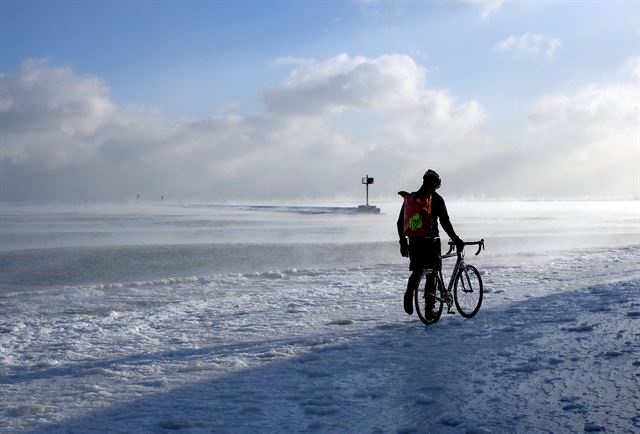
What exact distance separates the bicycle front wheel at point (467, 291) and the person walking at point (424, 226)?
2.38ft

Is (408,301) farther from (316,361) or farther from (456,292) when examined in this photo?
(316,361)

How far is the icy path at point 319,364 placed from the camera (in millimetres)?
4395

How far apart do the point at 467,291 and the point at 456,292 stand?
0.20 meters

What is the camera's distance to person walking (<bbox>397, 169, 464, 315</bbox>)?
756 centimetres

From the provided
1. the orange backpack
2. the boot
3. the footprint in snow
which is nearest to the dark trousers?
the orange backpack

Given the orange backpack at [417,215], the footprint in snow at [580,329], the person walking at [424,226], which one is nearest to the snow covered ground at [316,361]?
the footprint in snow at [580,329]

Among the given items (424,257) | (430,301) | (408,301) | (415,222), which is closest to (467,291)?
(430,301)

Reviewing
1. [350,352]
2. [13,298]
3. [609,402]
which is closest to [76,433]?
[350,352]

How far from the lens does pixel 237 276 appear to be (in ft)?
47.0

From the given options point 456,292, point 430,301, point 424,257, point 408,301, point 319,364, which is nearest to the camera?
point 319,364

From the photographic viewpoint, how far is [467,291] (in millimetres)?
8477

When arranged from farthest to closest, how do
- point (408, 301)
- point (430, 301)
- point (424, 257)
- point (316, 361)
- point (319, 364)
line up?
point (408, 301)
point (430, 301)
point (424, 257)
point (316, 361)
point (319, 364)

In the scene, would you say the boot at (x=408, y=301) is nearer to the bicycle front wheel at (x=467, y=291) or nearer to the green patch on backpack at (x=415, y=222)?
the bicycle front wheel at (x=467, y=291)

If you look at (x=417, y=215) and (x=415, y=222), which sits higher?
(x=417, y=215)
